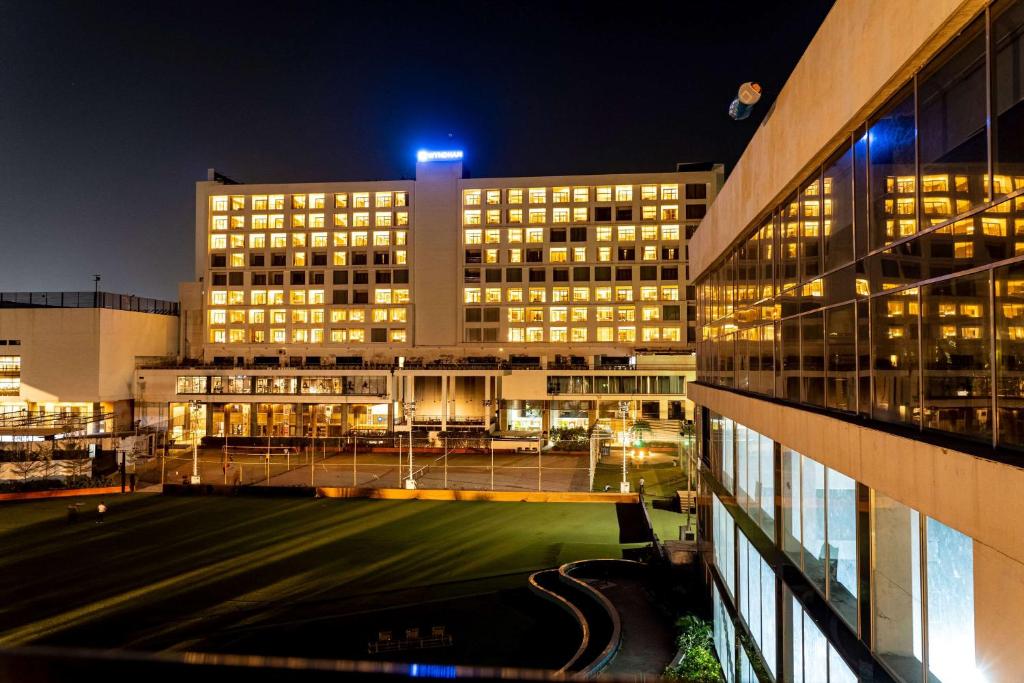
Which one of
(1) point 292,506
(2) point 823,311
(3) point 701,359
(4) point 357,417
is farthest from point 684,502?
(4) point 357,417

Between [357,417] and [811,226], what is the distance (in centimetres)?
6000

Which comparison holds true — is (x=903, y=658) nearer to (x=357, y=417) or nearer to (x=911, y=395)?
(x=911, y=395)

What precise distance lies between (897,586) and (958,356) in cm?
228

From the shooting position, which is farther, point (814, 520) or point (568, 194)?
point (568, 194)

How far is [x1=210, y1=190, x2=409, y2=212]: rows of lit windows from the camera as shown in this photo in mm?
73688

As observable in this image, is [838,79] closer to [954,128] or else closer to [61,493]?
[954,128]

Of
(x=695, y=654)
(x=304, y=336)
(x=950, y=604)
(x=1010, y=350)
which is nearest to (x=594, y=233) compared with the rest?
(x=304, y=336)

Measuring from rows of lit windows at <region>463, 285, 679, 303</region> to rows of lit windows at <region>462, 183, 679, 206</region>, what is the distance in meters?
9.23

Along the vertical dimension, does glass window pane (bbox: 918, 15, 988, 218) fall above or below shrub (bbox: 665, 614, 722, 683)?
above

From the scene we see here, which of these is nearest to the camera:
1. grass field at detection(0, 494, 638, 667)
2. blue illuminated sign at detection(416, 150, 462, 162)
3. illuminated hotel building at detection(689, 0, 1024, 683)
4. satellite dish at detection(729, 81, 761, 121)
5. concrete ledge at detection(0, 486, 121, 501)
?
illuminated hotel building at detection(689, 0, 1024, 683)

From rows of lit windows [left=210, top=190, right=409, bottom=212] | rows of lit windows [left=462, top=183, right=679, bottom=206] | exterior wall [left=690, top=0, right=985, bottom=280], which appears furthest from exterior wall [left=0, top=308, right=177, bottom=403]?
exterior wall [left=690, top=0, right=985, bottom=280]

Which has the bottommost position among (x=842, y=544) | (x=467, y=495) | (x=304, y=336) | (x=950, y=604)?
(x=467, y=495)

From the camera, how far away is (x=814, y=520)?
855 cm

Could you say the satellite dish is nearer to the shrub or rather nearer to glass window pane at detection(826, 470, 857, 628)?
glass window pane at detection(826, 470, 857, 628)
